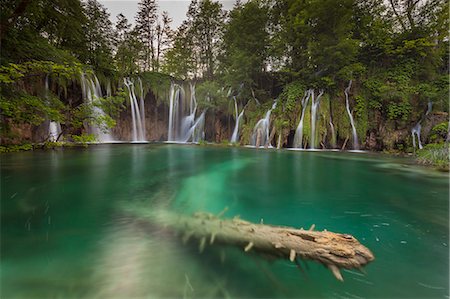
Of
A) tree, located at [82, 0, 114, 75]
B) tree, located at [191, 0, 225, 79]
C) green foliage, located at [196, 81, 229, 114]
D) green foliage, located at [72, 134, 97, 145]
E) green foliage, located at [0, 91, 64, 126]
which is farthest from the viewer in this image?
tree, located at [191, 0, 225, 79]

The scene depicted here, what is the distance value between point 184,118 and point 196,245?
18423 millimetres

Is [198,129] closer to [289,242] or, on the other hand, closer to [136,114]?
[136,114]

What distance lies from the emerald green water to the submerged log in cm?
9

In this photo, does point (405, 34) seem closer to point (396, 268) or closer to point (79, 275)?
point (396, 268)

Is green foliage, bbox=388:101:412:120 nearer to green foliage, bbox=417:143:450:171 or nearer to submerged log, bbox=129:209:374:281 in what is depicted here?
green foliage, bbox=417:143:450:171

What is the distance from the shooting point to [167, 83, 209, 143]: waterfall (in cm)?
1952

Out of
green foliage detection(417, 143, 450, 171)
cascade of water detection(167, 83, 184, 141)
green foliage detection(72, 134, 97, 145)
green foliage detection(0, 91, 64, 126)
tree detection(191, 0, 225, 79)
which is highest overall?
tree detection(191, 0, 225, 79)

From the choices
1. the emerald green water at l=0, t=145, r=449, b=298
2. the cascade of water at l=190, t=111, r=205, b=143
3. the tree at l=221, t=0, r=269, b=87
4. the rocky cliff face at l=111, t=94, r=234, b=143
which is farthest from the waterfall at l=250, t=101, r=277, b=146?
the emerald green water at l=0, t=145, r=449, b=298

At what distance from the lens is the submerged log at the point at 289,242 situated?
190 cm

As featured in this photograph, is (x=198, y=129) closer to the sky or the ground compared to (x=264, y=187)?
closer to the sky

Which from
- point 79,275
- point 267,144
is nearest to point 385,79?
point 267,144

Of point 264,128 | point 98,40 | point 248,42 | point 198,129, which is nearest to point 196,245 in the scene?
point 264,128

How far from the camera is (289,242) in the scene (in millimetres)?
2094

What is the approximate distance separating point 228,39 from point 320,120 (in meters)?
11.5
